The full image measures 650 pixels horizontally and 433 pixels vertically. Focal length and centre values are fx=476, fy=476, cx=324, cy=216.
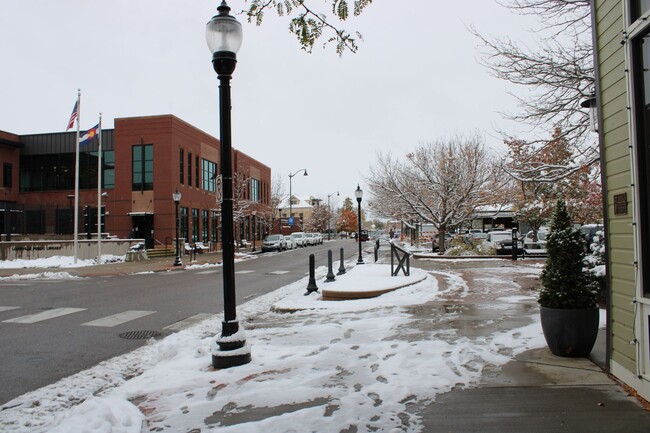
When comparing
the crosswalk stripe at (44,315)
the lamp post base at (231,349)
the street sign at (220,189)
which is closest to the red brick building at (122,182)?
the crosswalk stripe at (44,315)

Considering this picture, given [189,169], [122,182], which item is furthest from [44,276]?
[189,169]

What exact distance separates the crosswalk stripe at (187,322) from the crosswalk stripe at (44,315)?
280 cm

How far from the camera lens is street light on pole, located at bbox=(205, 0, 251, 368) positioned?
564 centimetres

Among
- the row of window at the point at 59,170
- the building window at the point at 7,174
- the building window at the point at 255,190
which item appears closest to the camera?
the row of window at the point at 59,170

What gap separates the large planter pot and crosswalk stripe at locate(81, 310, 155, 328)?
754 centimetres

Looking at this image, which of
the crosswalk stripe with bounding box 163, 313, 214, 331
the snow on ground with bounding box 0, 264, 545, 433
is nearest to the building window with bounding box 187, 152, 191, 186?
the crosswalk stripe with bounding box 163, 313, 214, 331

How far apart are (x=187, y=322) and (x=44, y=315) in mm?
3286

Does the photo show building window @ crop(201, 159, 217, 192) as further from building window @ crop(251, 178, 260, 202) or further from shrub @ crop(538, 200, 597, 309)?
shrub @ crop(538, 200, 597, 309)

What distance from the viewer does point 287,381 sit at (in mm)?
4992

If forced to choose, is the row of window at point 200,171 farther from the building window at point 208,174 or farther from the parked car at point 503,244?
the parked car at point 503,244

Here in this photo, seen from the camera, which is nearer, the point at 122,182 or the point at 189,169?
the point at 122,182

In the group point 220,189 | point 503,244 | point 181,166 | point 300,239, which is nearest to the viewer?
point 220,189

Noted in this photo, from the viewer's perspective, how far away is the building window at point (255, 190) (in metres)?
53.9

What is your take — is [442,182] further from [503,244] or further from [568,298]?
[568,298]
